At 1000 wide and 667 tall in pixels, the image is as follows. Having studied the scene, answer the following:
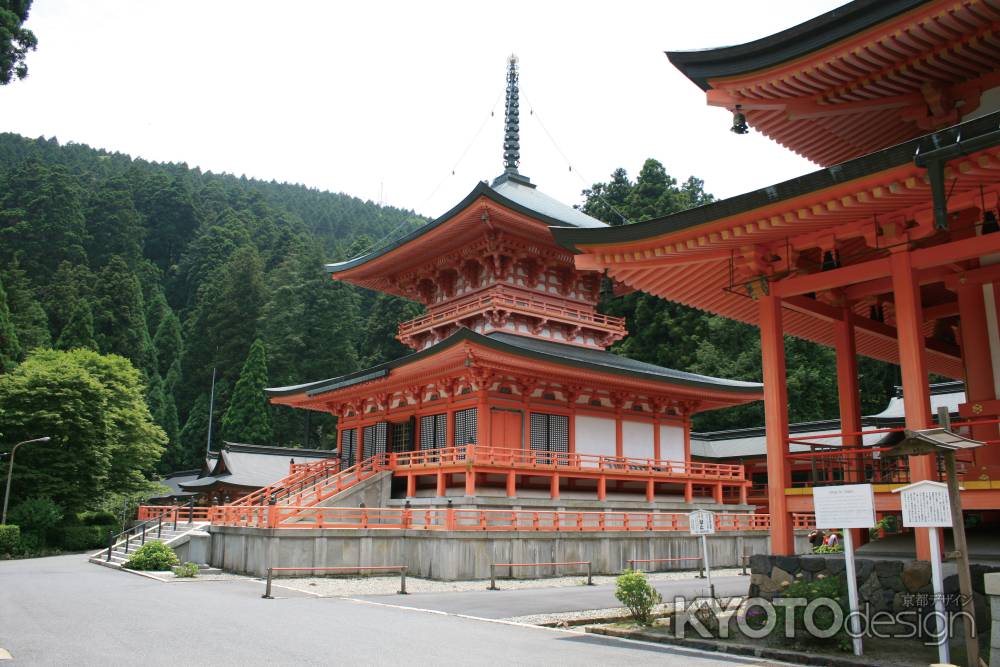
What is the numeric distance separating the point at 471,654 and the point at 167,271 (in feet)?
344

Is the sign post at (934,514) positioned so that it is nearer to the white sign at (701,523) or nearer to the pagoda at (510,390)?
the white sign at (701,523)

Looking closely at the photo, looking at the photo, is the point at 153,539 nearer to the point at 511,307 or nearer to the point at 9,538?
the point at 9,538

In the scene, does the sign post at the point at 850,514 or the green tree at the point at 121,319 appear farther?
the green tree at the point at 121,319

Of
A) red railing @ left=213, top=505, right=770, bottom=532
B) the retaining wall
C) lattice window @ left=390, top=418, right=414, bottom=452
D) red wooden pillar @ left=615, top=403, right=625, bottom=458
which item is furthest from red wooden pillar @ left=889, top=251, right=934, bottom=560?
lattice window @ left=390, top=418, right=414, bottom=452

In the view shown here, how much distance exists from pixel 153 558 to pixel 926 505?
20.8 metres

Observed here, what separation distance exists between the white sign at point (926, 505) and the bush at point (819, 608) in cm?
165

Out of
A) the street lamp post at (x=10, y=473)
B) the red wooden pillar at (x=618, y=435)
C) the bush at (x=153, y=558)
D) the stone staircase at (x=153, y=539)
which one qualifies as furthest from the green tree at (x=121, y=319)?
the red wooden pillar at (x=618, y=435)

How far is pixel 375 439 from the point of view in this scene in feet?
98.9

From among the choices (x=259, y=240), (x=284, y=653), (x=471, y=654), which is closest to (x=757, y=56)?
(x=471, y=654)

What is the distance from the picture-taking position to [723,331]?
53469 millimetres

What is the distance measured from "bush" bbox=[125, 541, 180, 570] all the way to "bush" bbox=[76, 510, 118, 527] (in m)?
16.0

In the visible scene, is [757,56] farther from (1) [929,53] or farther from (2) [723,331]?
(2) [723,331]

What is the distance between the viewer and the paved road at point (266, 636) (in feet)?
28.9

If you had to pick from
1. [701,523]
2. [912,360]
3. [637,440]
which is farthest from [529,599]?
[637,440]
